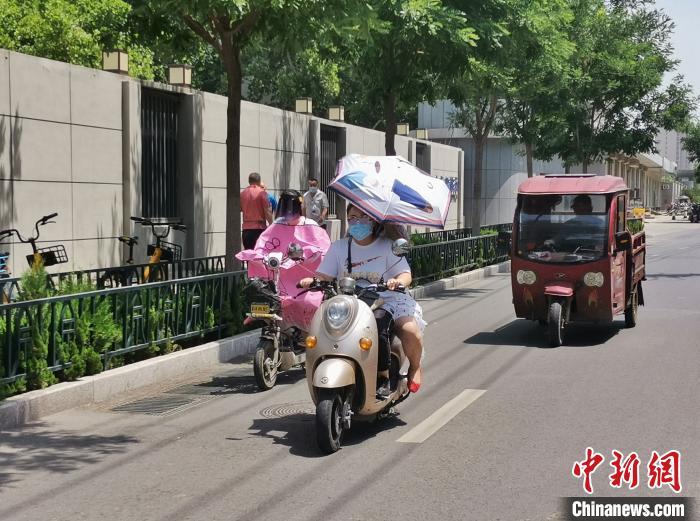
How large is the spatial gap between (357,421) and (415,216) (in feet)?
5.81

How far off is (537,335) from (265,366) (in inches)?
205

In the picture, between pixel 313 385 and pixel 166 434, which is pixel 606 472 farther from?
pixel 166 434

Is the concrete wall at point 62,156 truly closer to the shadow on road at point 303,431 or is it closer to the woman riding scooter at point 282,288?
the woman riding scooter at point 282,288

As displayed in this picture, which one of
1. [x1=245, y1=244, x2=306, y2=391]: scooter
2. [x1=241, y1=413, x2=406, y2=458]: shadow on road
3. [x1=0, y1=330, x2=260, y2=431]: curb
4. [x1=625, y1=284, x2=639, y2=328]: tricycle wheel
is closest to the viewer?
[x1=241, y1=413, x2=406, y2=458]: shadow on road

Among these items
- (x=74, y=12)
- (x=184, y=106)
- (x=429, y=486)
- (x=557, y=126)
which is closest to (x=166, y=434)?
(x=429, y=486)

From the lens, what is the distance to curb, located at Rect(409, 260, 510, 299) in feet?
63.5

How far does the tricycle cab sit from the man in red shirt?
4737 millimetres

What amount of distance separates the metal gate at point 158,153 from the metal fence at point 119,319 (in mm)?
6772

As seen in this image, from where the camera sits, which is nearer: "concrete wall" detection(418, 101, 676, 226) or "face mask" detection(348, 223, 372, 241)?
"face mask" detection(348, 223, 372, 241)

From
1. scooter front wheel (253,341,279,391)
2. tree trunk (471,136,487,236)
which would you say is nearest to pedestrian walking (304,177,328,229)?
scooter front wheel (253,341,279,391)

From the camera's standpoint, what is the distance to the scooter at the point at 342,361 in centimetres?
737

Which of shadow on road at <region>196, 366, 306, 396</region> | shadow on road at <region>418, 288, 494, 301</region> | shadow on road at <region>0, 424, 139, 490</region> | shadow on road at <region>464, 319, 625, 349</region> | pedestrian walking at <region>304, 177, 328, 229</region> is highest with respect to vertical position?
pedestrian walking at <region>304, 177, 328, 229</region>

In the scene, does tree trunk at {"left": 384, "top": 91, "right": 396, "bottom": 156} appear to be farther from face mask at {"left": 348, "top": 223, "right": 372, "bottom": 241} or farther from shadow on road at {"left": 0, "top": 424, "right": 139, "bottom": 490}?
shadow on road at {"left": 0, "top": 424, "right": 139, "bottom": 490}

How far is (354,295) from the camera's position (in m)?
7.86
